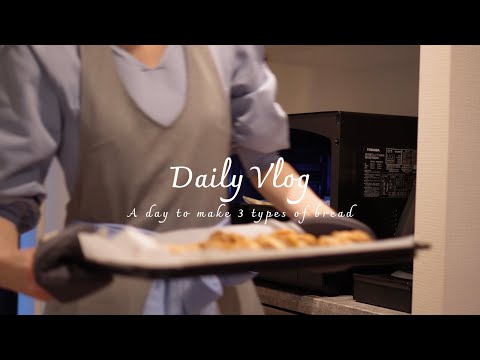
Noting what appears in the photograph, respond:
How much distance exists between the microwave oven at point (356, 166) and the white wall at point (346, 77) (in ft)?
0.28

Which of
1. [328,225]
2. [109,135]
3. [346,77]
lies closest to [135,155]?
[109,135]

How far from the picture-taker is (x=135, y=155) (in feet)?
2.52

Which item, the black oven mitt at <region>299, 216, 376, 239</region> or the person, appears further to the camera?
the black oven mitt at <region>299, 216, 376, 239</region>

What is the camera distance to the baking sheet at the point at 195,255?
64 cm

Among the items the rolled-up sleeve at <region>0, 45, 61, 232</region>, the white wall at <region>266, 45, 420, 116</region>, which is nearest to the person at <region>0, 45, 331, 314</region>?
the rolled-up sleeve at <region>0, 45, 61, 232</region>

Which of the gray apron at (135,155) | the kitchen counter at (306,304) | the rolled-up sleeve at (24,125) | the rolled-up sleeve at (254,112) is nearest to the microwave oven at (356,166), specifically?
the kitchen counter at (306,304)

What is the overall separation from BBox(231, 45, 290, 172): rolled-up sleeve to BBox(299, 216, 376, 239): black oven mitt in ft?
0.41

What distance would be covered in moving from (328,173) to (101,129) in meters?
0.75

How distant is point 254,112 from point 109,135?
0.23 metres

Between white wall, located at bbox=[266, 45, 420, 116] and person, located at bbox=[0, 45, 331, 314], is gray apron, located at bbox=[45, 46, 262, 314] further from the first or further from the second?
white wall, located at bbox=[266, 45, 420, 116]

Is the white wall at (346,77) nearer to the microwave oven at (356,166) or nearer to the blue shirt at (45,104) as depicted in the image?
the microwave oven at (356,166)

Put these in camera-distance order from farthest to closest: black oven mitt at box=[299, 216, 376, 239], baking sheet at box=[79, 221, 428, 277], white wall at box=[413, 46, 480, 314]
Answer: white wall at box=[413, 46, 480, 314] < black oven mitt at box=[299, 216, 376, 239] < baking sheet at box=[79, 221, 428, 277]

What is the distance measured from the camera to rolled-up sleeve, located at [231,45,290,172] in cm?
89

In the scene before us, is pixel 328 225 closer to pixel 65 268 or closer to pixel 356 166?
pixel 65 268
